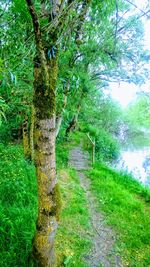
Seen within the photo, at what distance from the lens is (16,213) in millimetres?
5379

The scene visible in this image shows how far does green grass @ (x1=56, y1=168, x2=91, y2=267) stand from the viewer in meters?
4.85

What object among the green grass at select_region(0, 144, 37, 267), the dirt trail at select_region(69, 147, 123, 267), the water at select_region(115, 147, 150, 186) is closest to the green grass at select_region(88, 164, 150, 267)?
the dirt trail at select_region(69, 147, 123, 267)

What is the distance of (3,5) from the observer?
808cm

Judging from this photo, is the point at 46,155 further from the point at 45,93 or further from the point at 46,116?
the point at 45,93

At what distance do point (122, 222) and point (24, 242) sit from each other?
290cm

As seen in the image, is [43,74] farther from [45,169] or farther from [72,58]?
[72,58]

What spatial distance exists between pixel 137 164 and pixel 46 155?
14377 mm

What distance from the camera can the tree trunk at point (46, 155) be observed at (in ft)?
10.7

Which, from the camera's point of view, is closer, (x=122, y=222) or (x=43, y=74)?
Answer: (x=43, y=74)

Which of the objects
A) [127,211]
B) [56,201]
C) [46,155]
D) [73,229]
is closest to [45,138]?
[46,155]

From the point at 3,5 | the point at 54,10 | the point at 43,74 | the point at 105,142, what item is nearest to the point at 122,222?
the point at 43,74

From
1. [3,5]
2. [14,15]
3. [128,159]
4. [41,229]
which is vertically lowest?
[128,159]

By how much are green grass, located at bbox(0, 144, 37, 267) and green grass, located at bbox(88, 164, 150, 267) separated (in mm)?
2015

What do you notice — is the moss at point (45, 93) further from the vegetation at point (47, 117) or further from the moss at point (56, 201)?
the moss at point (56, 201)
